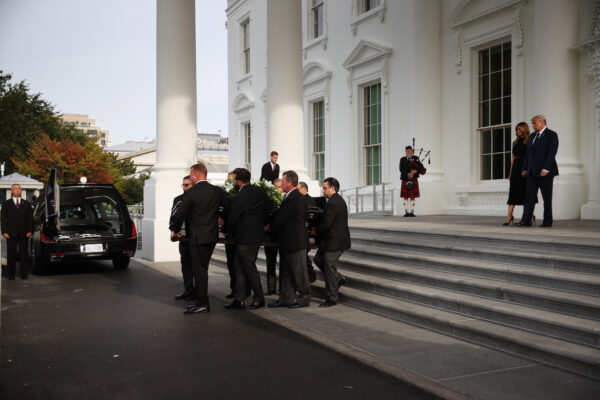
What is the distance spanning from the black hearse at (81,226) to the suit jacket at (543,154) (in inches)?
318

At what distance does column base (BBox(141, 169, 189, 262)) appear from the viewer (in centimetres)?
1379

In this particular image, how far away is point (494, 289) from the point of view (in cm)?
664

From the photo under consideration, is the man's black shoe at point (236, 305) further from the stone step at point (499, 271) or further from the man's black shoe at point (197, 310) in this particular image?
the stone step at point (499, 271)

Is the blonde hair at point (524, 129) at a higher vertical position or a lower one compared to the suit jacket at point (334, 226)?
higher

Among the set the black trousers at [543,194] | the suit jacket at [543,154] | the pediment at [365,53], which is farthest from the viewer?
the pediment at [365,53]

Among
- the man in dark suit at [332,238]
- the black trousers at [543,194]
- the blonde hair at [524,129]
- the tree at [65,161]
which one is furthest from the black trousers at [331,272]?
the tree at [65,161]

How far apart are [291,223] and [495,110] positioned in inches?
342

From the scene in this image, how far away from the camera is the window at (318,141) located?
21.0 meters

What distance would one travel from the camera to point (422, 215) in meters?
15.1

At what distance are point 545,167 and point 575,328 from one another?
4.69m

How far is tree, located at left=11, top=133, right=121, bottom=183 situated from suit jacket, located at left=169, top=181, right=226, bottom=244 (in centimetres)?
4030

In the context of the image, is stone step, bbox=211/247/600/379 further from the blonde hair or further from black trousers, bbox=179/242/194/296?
the blonde hair

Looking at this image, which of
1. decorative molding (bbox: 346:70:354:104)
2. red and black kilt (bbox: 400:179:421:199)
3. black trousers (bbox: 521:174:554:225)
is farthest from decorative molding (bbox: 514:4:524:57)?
decorative molding (bbox: 346:70:354:104)

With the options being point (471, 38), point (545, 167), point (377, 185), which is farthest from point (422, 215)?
point (545, 167)
